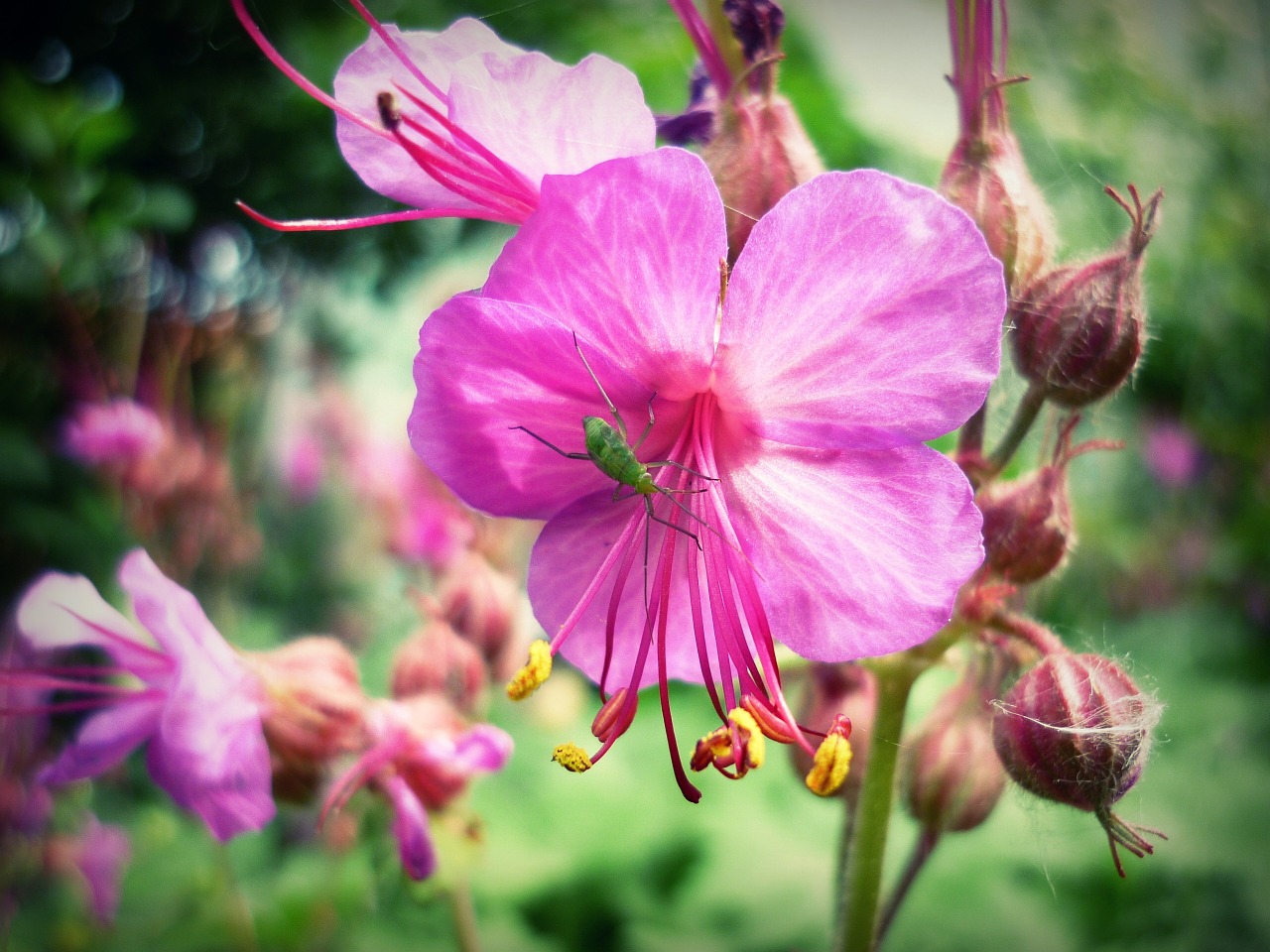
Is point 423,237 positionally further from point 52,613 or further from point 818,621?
point 818,621

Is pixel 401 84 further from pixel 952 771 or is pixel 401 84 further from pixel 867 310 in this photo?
pixel 952 771

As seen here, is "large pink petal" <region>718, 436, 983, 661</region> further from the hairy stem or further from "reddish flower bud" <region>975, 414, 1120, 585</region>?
the hairy stem

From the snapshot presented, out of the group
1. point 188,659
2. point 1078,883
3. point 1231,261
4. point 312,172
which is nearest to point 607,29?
point 312,172

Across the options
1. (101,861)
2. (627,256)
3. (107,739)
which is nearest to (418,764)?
(107,739)

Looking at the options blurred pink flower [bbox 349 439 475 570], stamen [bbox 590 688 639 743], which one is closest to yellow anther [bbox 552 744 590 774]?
stamen [bbox 590 688 639 743]

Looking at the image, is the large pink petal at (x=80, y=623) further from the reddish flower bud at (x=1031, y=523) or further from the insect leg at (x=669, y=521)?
the reddish flower bud at (x=1031, y=523)
